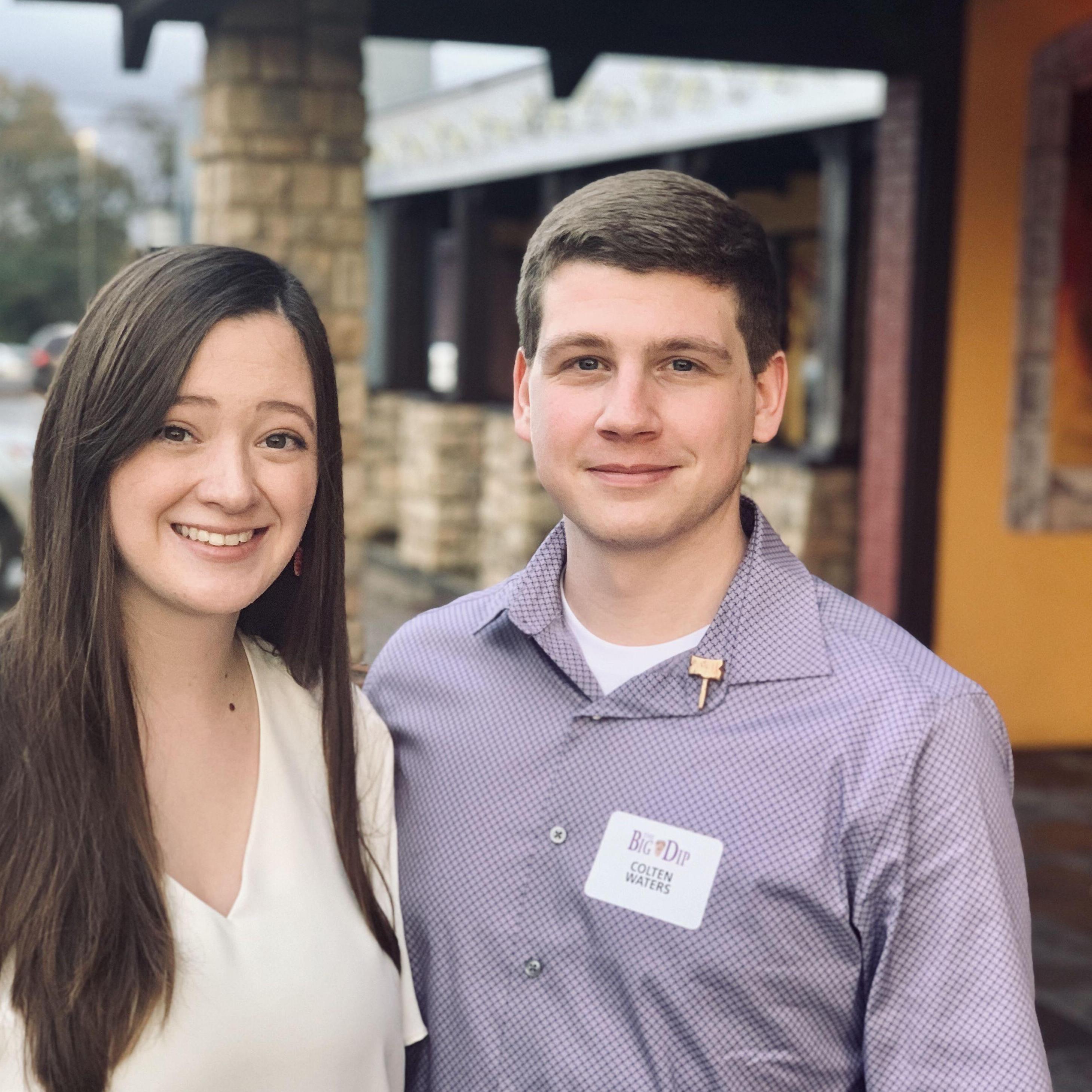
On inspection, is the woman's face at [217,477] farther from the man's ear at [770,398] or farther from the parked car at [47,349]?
the man's ear at [770,398]

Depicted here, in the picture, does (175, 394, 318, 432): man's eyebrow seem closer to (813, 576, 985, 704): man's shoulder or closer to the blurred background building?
(813, 576, 985, 704): man's shoulder

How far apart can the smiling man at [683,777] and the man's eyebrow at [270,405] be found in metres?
0.30

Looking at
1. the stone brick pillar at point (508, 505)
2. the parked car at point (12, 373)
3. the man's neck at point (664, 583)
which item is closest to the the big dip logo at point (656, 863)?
the man's neck at point (664, 583)

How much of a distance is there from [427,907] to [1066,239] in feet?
17.8

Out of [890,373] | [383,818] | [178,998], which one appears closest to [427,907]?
[383,818]

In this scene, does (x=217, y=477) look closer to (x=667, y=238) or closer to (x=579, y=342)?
(x=579, y=342)

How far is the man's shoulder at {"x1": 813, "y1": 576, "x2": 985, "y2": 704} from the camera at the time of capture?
159cm

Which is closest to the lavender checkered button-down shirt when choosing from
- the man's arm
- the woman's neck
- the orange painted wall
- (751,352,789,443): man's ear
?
the man's arm

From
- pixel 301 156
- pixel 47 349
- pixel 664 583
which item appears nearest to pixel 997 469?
pixel 301 156

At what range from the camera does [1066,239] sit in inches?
249

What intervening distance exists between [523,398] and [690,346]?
0.96ft

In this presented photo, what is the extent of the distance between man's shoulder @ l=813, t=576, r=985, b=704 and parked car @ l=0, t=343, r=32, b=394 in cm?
3410

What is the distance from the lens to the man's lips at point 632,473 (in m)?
1.74

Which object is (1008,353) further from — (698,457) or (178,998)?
(178,998)
